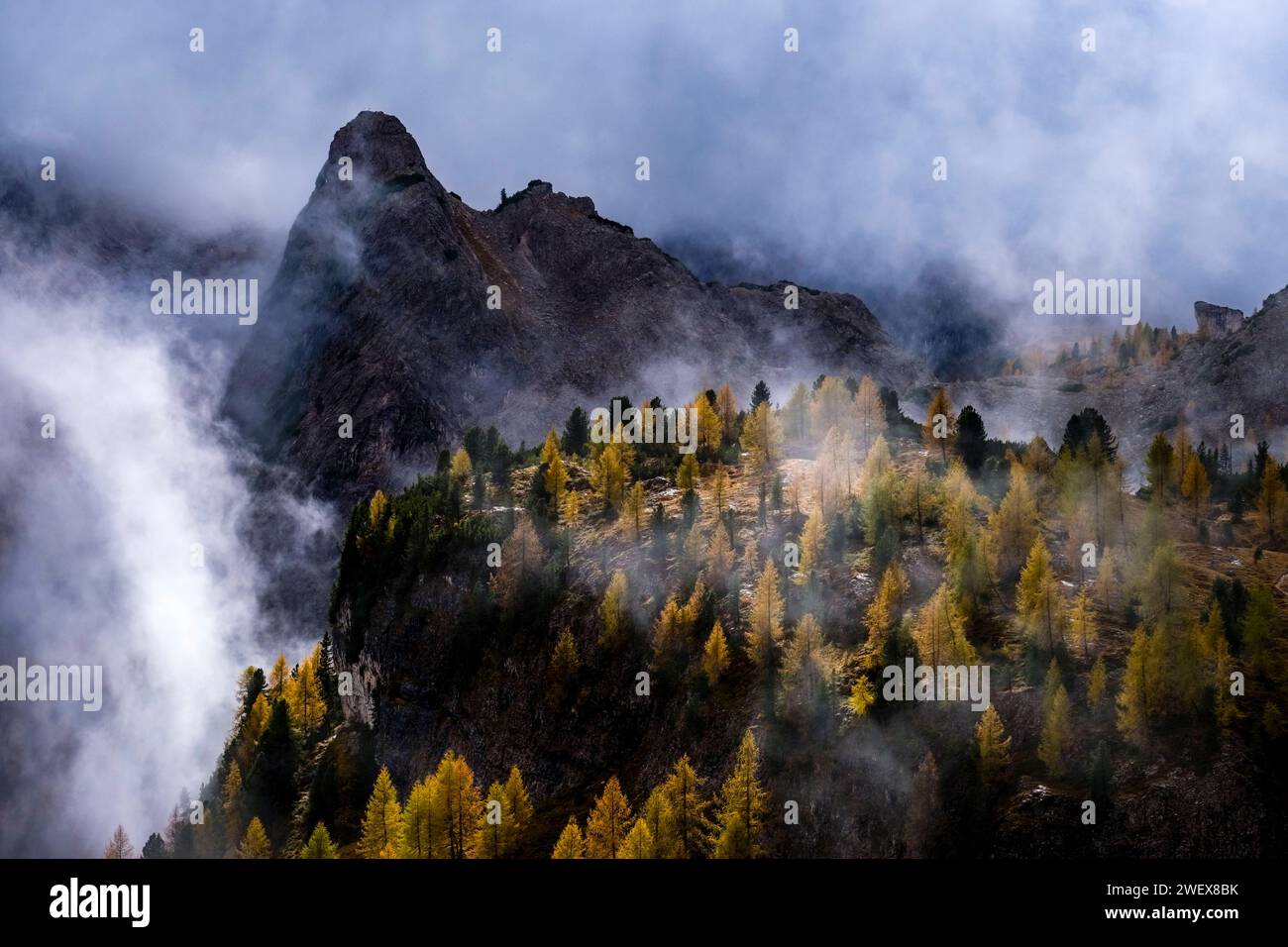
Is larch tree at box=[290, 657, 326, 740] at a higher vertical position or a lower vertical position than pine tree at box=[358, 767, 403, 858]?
higher

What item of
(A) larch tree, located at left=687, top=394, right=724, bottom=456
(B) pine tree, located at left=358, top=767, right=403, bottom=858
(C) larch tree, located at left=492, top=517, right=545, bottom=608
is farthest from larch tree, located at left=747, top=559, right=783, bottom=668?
(A) larch tree, located at left=687, top=394, right=724, bottom=456

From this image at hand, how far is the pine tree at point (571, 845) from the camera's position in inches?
4542

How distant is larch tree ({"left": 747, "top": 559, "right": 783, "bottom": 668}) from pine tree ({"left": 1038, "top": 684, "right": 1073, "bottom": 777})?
30.4 m

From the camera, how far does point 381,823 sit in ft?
424

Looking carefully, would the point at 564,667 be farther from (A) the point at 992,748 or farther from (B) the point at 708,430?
(A) the point at 992,748

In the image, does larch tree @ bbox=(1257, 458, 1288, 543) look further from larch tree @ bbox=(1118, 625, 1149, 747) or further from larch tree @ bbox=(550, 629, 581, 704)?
larch tree @ bbox=(550, 629, 581, 704)

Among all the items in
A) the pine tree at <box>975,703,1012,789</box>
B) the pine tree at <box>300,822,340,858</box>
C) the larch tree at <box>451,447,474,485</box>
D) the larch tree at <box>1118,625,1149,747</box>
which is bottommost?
the pine tree at <box>300,822,340,858</box>

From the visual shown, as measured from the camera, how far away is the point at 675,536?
156875 millimetres

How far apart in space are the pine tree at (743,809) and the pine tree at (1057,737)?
23.6m

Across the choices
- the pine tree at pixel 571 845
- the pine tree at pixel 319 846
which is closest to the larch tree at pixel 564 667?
the pine tree at pixel 319 846

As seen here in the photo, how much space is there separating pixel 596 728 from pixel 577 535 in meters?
30.2

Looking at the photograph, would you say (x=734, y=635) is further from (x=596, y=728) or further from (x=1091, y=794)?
(x=1091, y=794)

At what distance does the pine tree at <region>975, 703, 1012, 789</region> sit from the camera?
109375 millimetres
